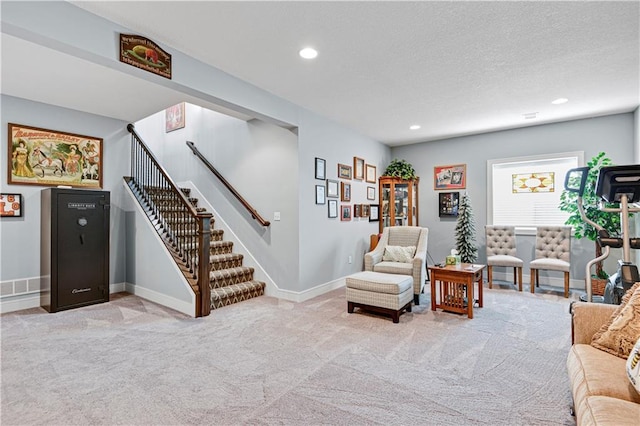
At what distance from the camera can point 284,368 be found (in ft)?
8.61

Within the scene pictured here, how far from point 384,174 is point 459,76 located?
11.2 ft

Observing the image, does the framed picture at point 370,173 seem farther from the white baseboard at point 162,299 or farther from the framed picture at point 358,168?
the white baseboard at point 162,299

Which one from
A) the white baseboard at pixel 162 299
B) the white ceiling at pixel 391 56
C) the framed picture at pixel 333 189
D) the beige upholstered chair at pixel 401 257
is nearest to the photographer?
the white ceiling at pixel 391 56

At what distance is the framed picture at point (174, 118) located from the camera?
6.39 meters

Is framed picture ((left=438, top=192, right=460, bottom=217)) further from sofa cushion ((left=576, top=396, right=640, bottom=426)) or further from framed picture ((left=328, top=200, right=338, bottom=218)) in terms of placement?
sofa cushion ((left=576, top=396, right=640, bottom=426))

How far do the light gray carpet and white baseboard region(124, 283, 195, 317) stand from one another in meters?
0.14

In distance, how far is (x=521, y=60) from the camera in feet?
10.6

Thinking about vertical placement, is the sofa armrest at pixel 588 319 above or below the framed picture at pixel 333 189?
below

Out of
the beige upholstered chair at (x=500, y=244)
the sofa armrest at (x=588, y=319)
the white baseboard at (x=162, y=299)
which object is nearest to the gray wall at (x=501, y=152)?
the beige upholstered chair at (x=500, y=244)

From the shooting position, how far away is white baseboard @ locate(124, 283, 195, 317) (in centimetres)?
397

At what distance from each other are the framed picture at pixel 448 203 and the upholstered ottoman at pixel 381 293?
2.94 meters

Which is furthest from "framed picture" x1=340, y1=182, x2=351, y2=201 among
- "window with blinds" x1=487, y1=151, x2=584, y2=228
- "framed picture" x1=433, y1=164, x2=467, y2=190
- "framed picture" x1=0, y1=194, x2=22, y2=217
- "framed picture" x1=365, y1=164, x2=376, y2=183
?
"framed picture" x1=0, y1=194, x2=22, y2=217

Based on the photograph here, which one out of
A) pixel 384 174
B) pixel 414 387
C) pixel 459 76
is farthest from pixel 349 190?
pixel 414 387

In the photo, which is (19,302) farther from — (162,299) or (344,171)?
(344,171)
